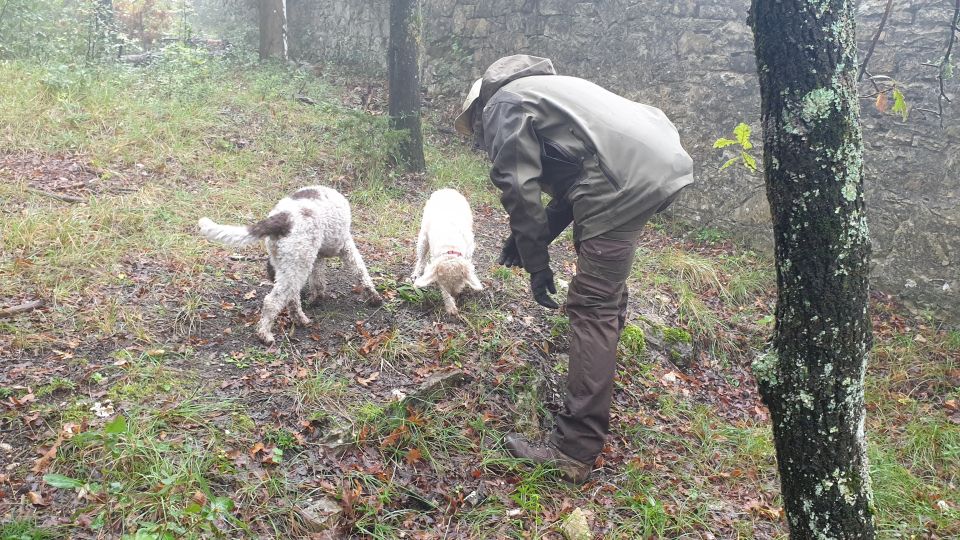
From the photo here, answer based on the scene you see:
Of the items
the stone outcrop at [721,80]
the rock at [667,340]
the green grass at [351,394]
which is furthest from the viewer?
the stone outcrop at [721,80]

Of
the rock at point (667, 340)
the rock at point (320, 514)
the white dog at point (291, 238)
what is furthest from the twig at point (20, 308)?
the rock at point (667, 340)

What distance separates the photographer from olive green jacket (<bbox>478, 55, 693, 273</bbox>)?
357 cm

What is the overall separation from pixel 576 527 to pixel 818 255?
6.84ft

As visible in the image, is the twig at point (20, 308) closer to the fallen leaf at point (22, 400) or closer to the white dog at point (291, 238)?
the fallen leaf at point (22, 400)

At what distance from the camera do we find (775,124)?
2047 millimetres

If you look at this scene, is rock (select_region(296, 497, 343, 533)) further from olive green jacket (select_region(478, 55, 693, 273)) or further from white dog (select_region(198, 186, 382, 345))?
olive green jacket (select_region(478, 55, 693, 273))

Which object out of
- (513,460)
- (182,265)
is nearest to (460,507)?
(513,460)

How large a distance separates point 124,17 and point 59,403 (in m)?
11.6

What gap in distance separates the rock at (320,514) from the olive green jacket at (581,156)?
1794mm

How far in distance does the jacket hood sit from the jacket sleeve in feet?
1.11

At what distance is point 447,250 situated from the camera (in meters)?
4.98

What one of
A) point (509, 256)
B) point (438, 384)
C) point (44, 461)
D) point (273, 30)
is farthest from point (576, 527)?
point (273, 30)

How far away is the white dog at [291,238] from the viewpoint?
4.30 meters

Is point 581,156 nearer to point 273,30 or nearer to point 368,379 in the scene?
point 368,379
